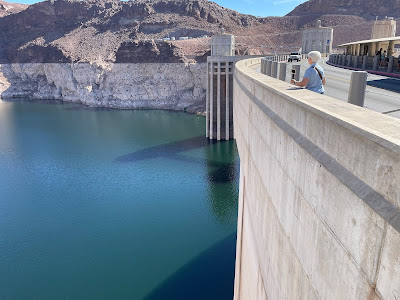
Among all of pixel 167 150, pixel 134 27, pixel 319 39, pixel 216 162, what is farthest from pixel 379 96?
pixel 134 27

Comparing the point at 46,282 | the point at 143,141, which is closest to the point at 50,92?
the point at 143,141

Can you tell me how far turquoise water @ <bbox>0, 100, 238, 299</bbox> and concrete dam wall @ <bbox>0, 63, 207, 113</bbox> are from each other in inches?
939

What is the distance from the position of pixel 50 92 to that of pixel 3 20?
3262cm

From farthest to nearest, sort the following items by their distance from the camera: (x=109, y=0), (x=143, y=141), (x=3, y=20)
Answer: (x=109, y=0), (x=3, y=20), (x=143, y=141)

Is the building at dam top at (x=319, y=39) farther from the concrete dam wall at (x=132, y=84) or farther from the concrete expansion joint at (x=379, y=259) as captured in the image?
the concrete expansion joint at (x=379, y=259)

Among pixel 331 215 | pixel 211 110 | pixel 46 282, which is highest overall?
pixel 331 215

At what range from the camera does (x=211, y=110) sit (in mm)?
45000

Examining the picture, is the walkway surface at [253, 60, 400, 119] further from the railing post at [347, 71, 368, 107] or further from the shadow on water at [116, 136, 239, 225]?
the shadow on water at [116, 136, 239, 225]

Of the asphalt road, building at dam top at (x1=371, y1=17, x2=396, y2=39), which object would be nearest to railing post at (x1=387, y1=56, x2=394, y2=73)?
the asphalt road

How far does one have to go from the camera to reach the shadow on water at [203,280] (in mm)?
16203

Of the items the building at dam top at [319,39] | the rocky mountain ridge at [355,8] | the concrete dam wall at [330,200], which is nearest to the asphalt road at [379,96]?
the concrete dam wall at [330,200]

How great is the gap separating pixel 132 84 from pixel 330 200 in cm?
7232

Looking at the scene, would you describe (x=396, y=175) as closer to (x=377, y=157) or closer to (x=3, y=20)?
(x=377, y=157)

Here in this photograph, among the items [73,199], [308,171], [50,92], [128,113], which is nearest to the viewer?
[308,171]
